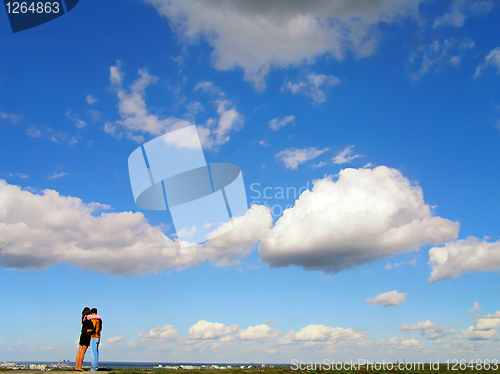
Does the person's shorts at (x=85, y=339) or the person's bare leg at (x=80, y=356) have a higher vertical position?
the person's shorts at (x=85, y=339)

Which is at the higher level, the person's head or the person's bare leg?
the person's head

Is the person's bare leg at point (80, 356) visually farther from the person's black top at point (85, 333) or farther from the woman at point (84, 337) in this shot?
the person's black top at point (85, 333)

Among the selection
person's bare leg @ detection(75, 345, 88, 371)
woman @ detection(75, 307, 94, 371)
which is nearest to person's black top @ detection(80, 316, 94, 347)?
woman @ detection(75, 307, 94, 371)

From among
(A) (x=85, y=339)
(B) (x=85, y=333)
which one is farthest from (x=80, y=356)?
(B) (x=85, y=333)

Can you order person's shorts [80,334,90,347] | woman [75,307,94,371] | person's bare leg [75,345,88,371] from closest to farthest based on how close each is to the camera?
person's bare leg [75,345,88,371] < woman [75,307,94,371] < person's shorts [80,334,90,347]

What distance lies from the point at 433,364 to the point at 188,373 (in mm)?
15897

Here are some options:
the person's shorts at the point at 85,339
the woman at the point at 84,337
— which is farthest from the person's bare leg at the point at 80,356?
the person's shorts at the point at 85,339

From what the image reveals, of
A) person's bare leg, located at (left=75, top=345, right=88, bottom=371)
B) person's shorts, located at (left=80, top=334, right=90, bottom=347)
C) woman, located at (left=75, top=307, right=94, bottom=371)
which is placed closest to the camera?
person's bare leg, located at (left=75, top=345, right=88, bottom=371)

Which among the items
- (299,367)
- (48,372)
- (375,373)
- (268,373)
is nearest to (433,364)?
(375,373)

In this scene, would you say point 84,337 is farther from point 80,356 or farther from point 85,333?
point 80,356

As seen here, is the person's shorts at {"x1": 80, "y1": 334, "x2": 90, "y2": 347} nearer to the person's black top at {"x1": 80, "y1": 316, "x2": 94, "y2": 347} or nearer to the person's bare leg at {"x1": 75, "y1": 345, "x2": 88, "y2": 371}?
the person's black top at {"x1": 80, "y1": 316, "x2": 94, "y2": 347}

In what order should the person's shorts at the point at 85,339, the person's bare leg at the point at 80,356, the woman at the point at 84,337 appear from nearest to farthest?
1. the person's bare leg at the point at 80,356
2. the woman at the point at 84,337
3. the person's shorts at the point at 85,339

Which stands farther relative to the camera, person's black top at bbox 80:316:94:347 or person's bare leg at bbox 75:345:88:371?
person's black top at bbox 80:316:94:347

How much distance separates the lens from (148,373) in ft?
50.9
